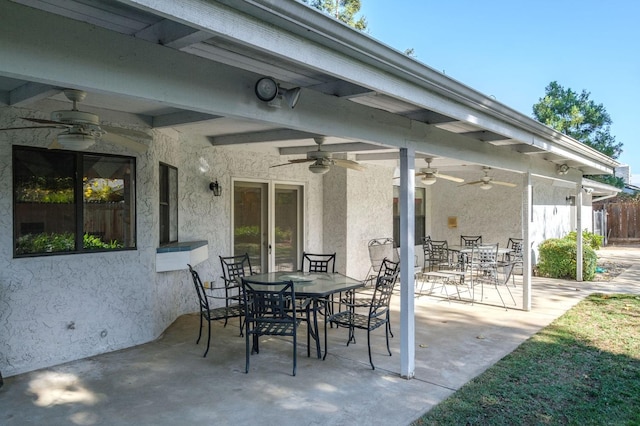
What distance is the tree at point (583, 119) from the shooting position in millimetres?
23281

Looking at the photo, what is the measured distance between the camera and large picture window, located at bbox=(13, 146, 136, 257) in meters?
4.34

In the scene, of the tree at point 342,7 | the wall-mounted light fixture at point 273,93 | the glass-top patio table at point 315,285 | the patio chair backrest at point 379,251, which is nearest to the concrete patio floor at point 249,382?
the glass-top patio table at point 315,285

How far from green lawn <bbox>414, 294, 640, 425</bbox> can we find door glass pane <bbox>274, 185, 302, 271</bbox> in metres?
4.40

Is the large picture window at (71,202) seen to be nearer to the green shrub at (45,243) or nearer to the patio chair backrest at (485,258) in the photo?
the green shrub at (45,243)

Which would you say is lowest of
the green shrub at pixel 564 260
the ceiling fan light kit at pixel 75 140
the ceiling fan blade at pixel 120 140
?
the green shrub at pixel 564 260

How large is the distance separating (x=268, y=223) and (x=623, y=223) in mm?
19635

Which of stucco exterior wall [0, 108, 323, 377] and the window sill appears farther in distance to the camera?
the window sill

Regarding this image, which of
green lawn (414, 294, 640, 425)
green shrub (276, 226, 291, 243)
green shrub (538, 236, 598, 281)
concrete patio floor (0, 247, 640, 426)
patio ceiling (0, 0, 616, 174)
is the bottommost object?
green lawn (414, 294, 640, 425)

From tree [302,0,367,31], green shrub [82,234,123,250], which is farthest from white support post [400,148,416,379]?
tree [302,0,367,31]

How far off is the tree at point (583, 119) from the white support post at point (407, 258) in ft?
72.9

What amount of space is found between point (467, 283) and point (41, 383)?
312 inches

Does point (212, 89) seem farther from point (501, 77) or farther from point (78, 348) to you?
point (501, 77)

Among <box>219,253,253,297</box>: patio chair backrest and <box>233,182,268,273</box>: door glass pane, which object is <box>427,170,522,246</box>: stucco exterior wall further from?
<box>219,253,253,297</box>: patio chair backrest

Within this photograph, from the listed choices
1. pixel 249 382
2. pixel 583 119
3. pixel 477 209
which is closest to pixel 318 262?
pixel 249 382
